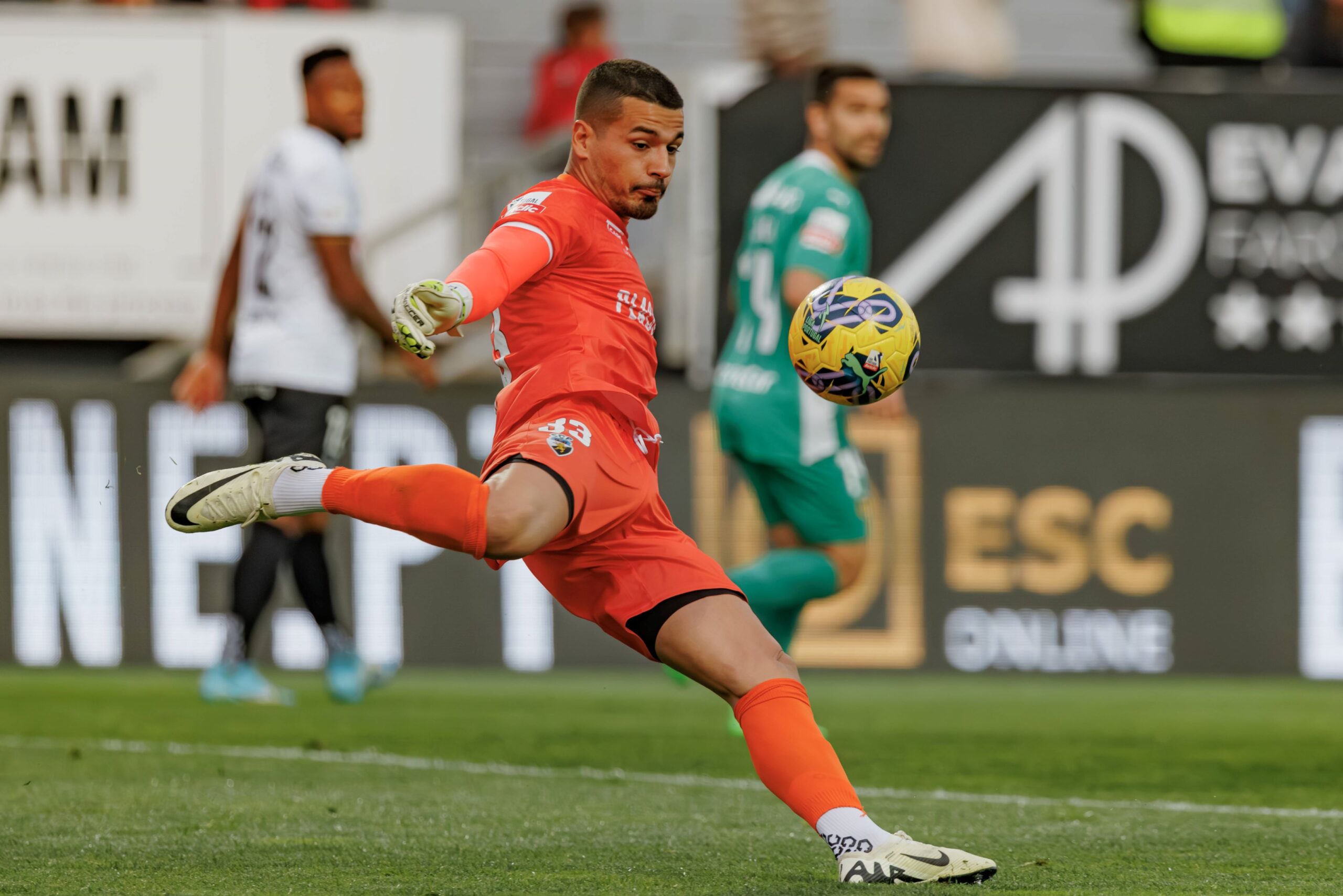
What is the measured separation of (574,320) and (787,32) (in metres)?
7.14

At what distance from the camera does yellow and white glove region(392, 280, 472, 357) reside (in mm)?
3533

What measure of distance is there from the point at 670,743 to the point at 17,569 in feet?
13.6

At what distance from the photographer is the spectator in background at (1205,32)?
39.7 feet

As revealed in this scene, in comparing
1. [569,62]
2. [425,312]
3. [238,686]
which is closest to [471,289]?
[425,312]

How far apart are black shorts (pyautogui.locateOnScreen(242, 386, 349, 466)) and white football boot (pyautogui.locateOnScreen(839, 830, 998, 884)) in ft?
13.2

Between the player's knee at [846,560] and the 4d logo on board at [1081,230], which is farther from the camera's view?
the 4d logo on board at [1081,230]

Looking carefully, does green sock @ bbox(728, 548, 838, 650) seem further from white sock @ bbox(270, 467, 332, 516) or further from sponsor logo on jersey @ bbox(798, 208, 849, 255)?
white sock @ bbox(270, 467, 332, 516)

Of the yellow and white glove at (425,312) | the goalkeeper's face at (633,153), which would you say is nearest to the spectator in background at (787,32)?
the goalkeeper's face at (633,153)

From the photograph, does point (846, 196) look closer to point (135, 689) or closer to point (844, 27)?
point (135, 689)

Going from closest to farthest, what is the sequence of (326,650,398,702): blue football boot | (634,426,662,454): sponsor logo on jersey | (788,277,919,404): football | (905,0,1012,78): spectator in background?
(634,426,662,454): sponsor logo on jersey → (788,277,919,404): football → (326,650,398,702): blue football boot → (905,0,1012,78): spectator in background

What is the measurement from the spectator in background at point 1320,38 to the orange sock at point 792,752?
10280mm

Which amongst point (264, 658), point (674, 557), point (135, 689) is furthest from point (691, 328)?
point (674, 557)

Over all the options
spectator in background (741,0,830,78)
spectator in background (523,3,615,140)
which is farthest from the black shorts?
spectator in background (523,3,615,140)

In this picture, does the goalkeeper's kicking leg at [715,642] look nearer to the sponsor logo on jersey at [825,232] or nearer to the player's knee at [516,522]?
the player's knee at [516,522]
